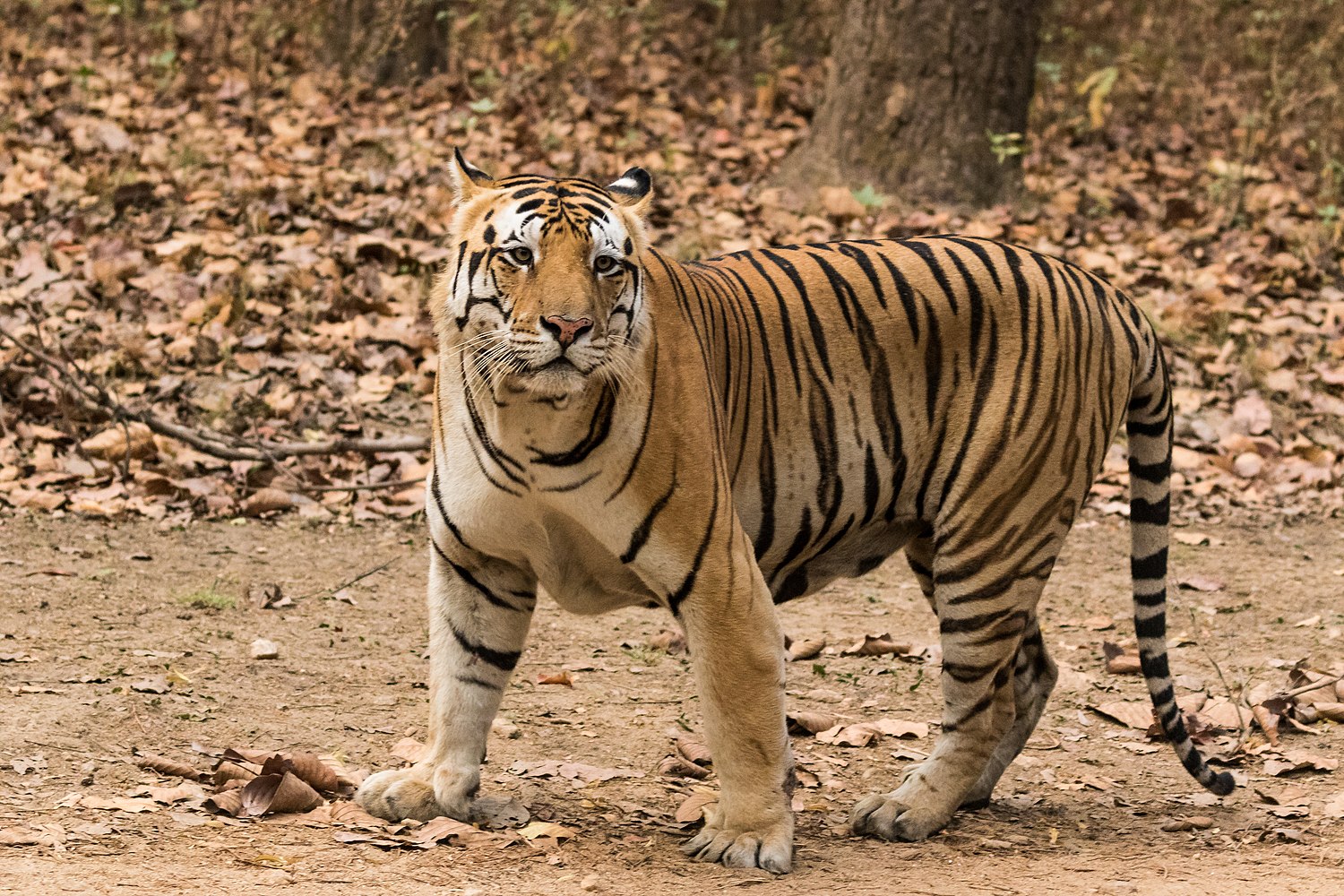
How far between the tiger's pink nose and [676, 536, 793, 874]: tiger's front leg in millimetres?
641

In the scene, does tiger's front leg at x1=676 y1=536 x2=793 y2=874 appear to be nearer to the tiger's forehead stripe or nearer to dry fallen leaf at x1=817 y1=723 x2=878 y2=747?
the tiger's forehead stripe

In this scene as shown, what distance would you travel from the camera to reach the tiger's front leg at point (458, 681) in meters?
3.78

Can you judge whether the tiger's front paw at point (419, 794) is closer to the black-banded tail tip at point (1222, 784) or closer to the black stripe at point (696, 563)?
the black stripe at point (696, 563)

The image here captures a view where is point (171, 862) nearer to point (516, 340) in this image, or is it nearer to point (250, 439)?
point (516, 340)

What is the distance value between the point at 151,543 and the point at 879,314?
3.12 meters

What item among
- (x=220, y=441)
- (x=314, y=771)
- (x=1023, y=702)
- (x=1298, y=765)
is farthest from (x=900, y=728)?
(x=220, y=441)

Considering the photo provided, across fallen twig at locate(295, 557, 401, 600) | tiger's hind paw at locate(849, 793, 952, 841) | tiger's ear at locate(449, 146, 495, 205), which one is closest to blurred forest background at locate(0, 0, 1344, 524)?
fallen twig at locate(295, 557, 401, 600)

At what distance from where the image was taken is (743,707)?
355 centimetres

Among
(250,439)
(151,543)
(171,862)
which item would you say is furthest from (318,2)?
(171,862)

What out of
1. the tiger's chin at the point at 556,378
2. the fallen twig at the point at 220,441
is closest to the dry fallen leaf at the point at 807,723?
the tiger's chin at the point at 556,378

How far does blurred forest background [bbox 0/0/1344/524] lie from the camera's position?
271 inches

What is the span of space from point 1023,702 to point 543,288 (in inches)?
78.2

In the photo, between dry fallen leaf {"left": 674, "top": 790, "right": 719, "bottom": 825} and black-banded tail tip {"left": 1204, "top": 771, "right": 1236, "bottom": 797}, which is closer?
dry fallen leaf {"left": 674, "top": 790, "right": 719, "bottom": 825}

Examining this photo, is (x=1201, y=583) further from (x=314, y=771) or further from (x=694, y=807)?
(x=314, y=771)
